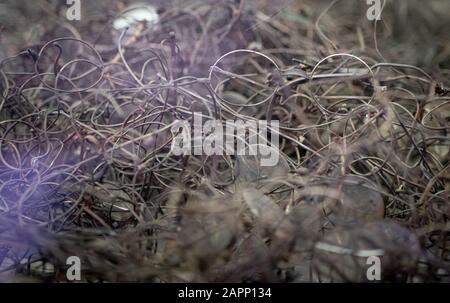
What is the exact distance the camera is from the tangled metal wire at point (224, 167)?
4.47ft

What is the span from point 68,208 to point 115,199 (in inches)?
5.0

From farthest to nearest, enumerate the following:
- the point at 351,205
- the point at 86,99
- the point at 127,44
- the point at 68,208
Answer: the point at 127,44
the point at 86,99
the point at 68,208
the point at 351,205

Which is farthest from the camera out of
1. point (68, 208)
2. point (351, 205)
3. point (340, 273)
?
point (68, 208)

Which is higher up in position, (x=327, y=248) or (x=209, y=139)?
(x=209, y=139)

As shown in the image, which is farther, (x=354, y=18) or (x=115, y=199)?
(x=354, y=18)

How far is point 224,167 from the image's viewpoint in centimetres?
165

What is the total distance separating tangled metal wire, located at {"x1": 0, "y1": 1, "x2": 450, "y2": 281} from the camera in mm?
1361

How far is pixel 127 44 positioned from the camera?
6.44 feet
